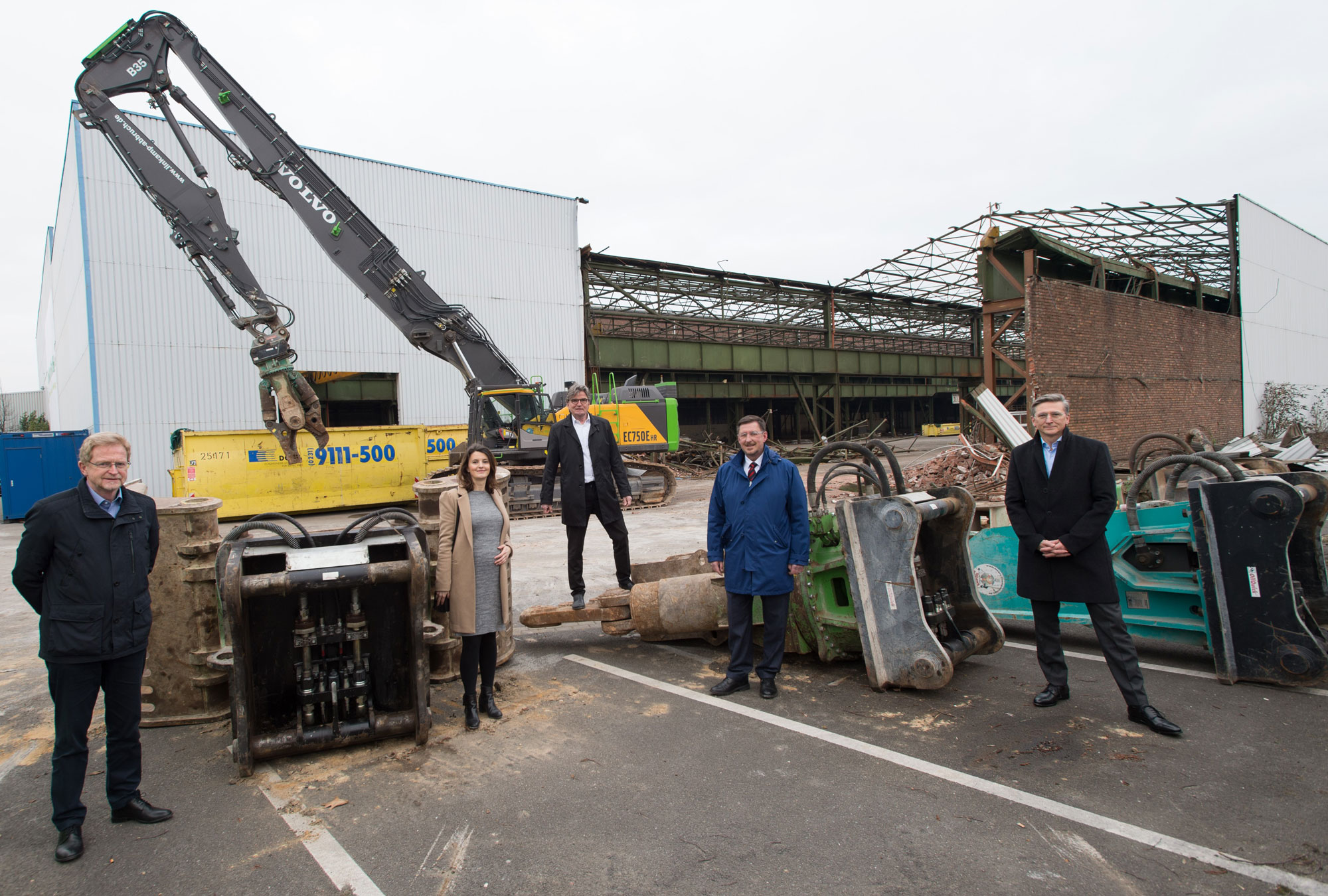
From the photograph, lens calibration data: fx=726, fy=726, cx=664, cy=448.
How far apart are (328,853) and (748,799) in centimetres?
172

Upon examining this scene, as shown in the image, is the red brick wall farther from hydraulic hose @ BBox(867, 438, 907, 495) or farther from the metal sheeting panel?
the metal sheeting panel

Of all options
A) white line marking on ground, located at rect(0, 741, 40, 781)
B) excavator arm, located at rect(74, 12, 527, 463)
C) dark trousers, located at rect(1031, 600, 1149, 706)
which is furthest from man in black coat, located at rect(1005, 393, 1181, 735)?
excavator arm, located at rect(74, 12, 527, 463)

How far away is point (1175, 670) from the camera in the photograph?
458 cm

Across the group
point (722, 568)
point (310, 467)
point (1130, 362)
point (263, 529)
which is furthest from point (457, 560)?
point (1130, 362)

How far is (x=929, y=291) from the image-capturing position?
104 ft

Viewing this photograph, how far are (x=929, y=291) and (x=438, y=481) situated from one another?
30.5 m

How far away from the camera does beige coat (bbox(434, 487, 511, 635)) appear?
402 cm

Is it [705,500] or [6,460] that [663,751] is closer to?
[705,500]

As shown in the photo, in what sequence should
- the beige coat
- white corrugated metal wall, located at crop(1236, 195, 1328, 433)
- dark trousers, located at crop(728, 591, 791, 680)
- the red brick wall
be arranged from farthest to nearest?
white corrugated metal wall, located at crop(1236, 195, 1328, 433) → the red brick wall → dark trousers, located at crop(728, 591, 791, 680) → the beige coat

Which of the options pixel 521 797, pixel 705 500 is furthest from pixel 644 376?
pixel 521 797

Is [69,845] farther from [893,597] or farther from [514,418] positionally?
[514,418]

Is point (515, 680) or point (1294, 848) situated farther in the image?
point (515, 680)

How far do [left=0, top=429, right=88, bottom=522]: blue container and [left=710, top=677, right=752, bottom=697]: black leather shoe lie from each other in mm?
17367

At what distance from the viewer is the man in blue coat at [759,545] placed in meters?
4.29
